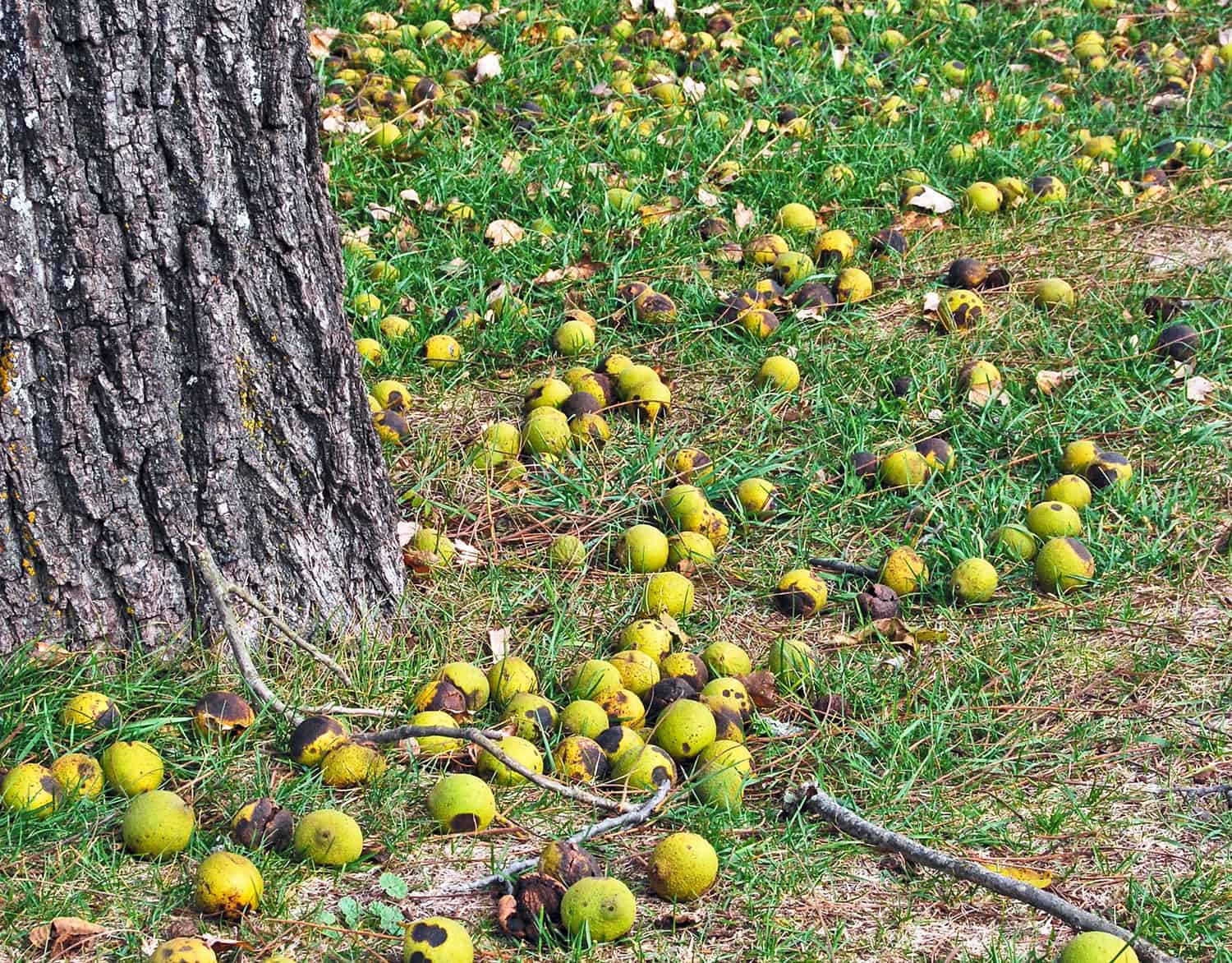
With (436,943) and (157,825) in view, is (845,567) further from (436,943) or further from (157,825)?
(157,825)

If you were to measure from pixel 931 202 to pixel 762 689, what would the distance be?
104 inches

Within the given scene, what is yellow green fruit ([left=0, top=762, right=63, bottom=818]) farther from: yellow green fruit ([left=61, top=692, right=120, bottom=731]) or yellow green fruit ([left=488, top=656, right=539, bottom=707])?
yellow green fruit ([left=488, top=656, right=539, bottom=707])

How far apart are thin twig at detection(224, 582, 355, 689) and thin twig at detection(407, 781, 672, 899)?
69cm

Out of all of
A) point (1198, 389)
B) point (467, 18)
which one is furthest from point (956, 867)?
point (467, 18)

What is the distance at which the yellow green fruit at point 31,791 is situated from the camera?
2.73 m

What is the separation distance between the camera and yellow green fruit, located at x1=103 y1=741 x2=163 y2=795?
2844mm

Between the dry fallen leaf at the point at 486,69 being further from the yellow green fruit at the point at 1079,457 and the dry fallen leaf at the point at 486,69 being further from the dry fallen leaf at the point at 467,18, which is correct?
the yellow green fruit at the point at 1079,457

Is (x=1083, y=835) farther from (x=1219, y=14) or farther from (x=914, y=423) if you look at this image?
(x=1219, y=14)

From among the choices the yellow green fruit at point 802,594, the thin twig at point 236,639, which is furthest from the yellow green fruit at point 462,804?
the yellow green fruit at point 802,594

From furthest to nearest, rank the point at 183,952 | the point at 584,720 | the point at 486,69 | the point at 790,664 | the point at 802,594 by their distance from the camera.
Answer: the point at 486,69, the point at 802,594, the point at 790,664, the point at 584,720, the point at 183,952

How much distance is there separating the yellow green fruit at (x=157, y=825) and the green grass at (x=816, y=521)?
2.0 inches

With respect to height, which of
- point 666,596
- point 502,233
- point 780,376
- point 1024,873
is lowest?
point 1024,873

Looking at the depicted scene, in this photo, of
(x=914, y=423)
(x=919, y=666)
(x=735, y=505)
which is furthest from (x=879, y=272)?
(x=919, y=666)

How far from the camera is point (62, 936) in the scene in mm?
2484
